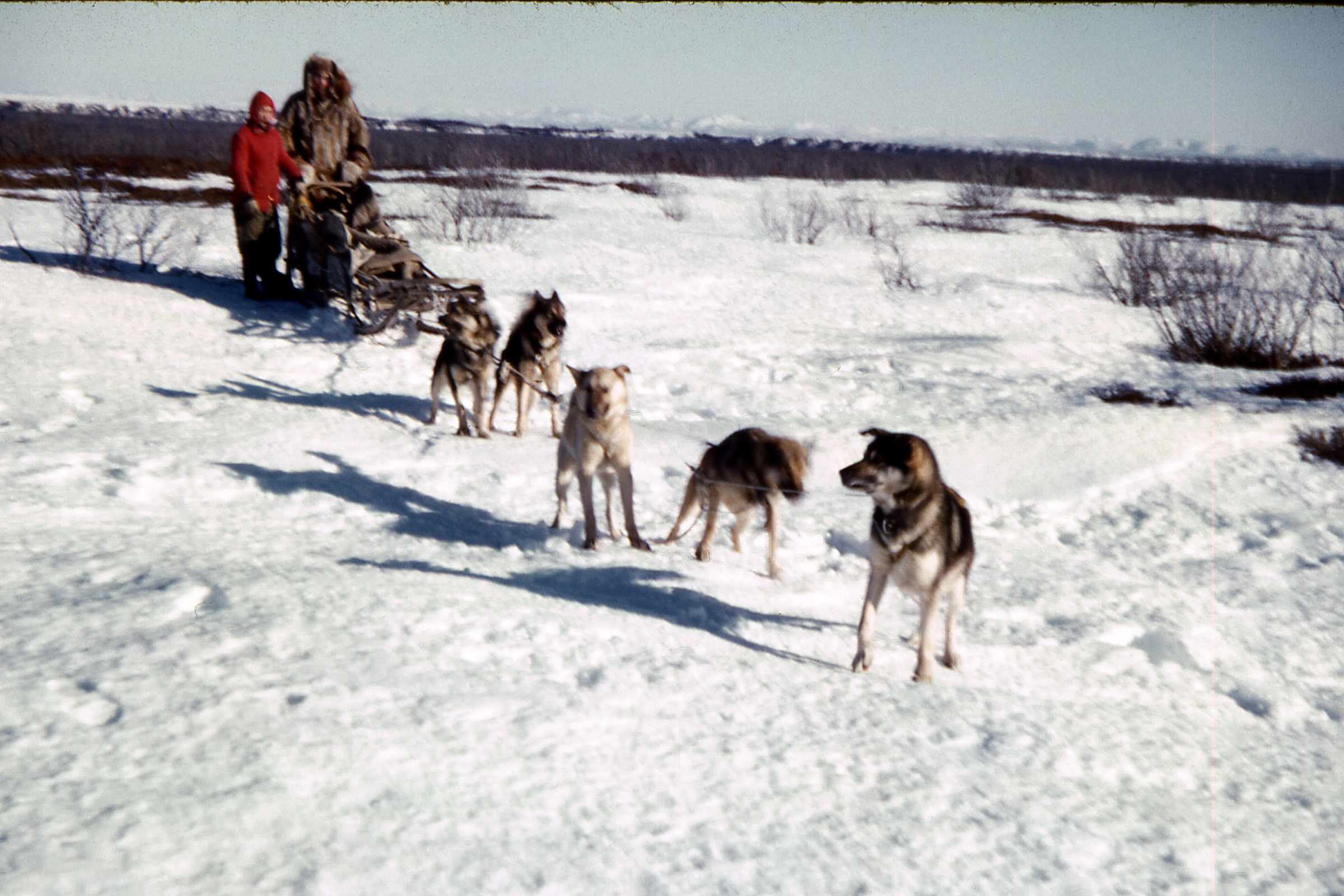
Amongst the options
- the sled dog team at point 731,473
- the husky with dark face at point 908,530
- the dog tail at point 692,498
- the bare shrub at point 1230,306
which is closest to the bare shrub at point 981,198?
the bare shrub at point 1230,306

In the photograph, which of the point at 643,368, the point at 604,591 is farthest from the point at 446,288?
the point at 604,591

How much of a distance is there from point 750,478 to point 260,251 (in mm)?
6176

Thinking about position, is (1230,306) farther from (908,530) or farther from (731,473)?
(908,530)

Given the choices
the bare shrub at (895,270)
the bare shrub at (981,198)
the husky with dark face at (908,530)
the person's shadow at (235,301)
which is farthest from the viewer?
the bare shrub at (981,198)

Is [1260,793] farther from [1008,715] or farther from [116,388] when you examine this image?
[116,388]

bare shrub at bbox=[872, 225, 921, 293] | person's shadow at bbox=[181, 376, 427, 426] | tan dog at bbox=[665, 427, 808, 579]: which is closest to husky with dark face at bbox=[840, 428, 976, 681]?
tan dog at bbox=[665, 427, 808, 579]

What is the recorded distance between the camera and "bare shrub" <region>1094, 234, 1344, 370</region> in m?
8.84

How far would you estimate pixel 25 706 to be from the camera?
2.16 metres

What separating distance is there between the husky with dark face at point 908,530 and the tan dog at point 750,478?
88 cm

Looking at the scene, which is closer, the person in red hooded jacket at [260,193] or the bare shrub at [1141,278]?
the person in red hooded jacket at [260,193]

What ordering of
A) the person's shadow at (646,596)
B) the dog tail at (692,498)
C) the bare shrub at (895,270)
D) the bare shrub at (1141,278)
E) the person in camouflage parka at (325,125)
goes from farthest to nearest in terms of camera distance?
the bare shrub at (895,270)
the bare shrub at (1141,278)
the person in camouflage parka at (325,125)
the dog tail at (692,498)
the person's shadow at (646,596)

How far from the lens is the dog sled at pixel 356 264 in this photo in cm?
735

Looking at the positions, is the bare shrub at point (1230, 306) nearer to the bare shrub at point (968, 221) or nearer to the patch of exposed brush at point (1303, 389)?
the patch of exposed brush at point (1303, 389)

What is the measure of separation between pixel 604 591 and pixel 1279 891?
2322 millimetres
